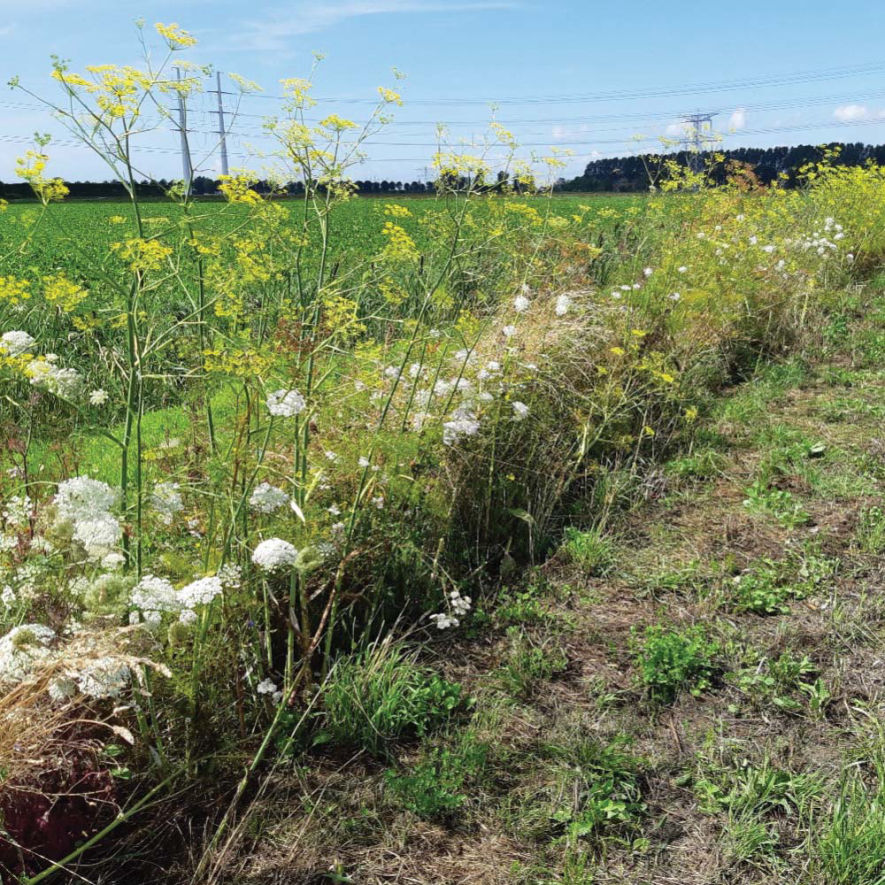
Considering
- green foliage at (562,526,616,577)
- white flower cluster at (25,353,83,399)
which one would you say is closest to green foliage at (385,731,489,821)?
green foliage at (562,526,616,577)

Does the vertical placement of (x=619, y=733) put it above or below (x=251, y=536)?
below

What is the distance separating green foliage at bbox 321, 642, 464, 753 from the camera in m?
2.56

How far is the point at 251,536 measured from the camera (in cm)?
253

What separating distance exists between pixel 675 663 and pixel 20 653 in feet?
7.08

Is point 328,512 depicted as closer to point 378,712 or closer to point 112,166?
point 378,712

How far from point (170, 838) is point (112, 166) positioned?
195cm

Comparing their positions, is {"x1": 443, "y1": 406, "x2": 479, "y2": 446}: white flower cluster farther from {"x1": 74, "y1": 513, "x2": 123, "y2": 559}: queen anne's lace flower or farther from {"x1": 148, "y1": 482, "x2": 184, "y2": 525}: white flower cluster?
{"x1": 74, "y1": 513, "x2": 123, "y2": 559}: queen anne's lace flower

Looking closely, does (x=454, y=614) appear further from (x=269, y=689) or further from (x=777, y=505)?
(x=777, y=505)

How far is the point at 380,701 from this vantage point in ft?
8.60

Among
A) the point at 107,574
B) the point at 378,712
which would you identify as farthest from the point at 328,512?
the point at 107,574

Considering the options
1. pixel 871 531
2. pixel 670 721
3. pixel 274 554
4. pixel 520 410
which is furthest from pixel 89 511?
pixel 871 531

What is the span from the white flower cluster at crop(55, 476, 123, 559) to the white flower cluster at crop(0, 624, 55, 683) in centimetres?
→ 25

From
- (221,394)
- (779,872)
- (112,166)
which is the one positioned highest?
(112,166)

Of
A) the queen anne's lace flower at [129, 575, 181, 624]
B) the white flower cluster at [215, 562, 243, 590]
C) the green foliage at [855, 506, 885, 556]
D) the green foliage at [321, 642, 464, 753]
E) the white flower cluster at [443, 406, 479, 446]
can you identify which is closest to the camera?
the queen anne's lace flower at [129, 575, 181, 624]
